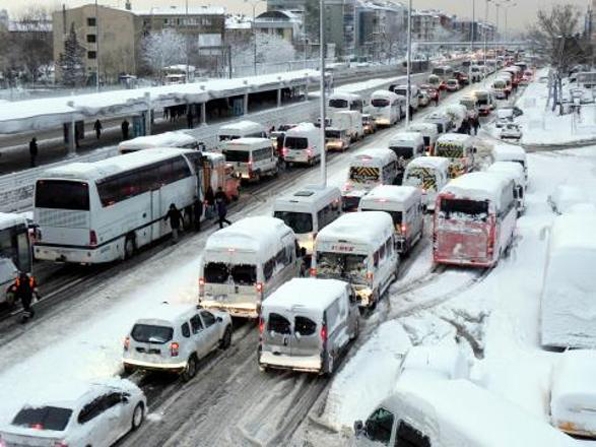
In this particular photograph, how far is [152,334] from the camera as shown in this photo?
731 inches

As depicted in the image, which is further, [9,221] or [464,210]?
[464,210]

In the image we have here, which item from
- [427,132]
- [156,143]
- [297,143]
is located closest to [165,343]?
[156,143]

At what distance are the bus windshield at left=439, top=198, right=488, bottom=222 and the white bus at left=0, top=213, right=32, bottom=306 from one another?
12.3 m

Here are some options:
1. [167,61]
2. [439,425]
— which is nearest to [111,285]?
[439,425]

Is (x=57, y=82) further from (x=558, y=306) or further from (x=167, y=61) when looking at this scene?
(x=558, y=306)

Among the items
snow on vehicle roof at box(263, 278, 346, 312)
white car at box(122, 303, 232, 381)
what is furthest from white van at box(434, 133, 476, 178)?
white car at box(122, 303, 232, 381)

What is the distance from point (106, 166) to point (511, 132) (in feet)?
126

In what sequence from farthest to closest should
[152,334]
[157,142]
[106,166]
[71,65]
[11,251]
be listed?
[71,65] → [157,142] → [106,166] → [11,251] → [152,334]

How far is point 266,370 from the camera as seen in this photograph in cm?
1948

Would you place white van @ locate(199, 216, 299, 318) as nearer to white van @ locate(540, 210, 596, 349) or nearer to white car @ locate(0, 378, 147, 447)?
white car @ locate(0, 378, 147, 447)

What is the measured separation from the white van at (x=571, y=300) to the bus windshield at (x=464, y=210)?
6.15 meters

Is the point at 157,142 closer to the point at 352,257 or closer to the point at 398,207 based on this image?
the point at 398,207

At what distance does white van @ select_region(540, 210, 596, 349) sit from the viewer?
800 inches

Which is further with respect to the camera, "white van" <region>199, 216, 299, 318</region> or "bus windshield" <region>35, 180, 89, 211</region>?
"bus windshield" <region>35, 180, 89, 211</region>
